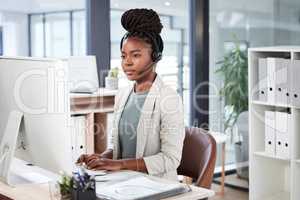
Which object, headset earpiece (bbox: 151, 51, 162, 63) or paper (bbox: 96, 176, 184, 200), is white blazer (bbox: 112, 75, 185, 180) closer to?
headset earpiece (bbox: 151, 51, 162, 63)

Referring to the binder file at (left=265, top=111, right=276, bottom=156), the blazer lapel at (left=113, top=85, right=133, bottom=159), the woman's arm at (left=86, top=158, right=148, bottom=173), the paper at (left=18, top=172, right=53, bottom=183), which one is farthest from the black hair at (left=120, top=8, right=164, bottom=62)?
the binder file at (left=265, top=111, right=276, bottom=156)

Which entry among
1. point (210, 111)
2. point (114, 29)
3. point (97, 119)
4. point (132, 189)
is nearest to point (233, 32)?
point (210, 111)

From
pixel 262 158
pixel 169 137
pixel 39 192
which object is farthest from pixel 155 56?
pixel 262 158

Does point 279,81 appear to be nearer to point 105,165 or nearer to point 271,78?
point 271,78

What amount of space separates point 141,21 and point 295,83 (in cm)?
194

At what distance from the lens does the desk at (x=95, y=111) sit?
10.1 ft

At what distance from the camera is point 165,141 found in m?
2.05

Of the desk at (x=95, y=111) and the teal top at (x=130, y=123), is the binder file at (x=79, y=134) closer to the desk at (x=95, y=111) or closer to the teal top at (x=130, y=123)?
the desk at (x=95, y=111)

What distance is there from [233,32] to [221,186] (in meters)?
1.52

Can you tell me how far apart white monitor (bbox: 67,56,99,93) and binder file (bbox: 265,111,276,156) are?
1.43 m

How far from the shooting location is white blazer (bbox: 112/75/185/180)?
2.03 meters

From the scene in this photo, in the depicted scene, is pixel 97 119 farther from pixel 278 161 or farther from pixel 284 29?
pixel 284 29

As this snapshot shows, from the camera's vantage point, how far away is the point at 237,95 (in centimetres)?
475

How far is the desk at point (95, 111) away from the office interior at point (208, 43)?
0.72 metres
